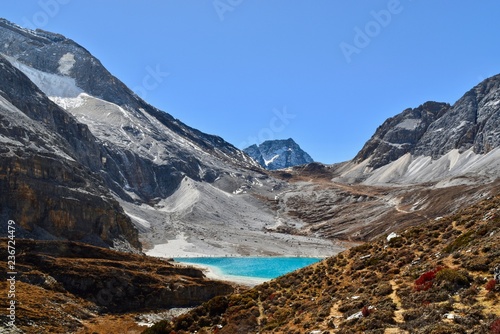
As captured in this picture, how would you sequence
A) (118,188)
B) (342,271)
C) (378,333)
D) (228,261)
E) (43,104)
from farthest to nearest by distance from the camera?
(118,188)
(43,104)
(228,261)
(342,271)
(378,333)

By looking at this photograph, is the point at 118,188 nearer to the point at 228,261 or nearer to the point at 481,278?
the point at 228,261

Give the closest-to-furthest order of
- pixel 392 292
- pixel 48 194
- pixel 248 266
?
pixel 392 292 < pixel 48 194 < pixel 248 266

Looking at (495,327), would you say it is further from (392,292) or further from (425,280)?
(392,292)

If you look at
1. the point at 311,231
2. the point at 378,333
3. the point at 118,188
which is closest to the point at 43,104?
the point at 118,188

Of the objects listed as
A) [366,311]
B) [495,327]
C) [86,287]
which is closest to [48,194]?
[86,287]

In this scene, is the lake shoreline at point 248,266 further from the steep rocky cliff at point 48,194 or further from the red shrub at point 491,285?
the red shrub at point 491,285

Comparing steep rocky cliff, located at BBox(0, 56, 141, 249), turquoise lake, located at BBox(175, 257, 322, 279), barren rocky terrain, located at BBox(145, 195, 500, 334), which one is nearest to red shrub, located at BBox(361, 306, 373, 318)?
barren rocky terrain, located at BBox(145, 195, 500, 334)

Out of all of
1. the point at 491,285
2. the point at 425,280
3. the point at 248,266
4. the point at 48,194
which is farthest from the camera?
the point at 248,266

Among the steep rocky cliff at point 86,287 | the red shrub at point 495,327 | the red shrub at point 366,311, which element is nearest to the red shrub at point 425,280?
the red shrub at point 366,311

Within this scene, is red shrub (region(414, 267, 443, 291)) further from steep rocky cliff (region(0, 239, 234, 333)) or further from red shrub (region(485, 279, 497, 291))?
steep rocky cliff (region(0, 239, 234, 333))
